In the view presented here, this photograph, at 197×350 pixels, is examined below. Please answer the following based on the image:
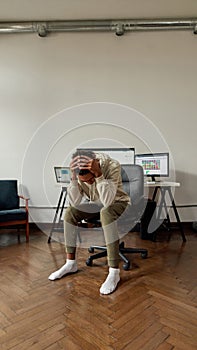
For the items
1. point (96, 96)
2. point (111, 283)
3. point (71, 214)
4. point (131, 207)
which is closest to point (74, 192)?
point (71, 214)

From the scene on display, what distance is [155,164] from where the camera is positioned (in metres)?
3.21

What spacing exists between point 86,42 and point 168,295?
10.5 feet

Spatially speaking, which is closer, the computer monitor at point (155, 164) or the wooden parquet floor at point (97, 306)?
the wooden parquet floor at point (97, 306)

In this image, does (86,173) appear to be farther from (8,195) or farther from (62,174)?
(8,195)

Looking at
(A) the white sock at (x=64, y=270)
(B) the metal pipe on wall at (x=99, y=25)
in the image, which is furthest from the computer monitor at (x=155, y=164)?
(B) the metal pipe on wall at (x=99, y=25)

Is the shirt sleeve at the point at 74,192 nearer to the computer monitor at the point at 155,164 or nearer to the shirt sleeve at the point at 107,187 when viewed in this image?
the shirt sleeve at the point at 107,187

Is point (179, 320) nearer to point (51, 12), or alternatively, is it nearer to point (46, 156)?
point (46, 156)

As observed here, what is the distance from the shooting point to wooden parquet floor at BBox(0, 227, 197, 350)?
1311 mm

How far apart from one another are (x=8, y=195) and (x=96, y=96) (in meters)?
1.76

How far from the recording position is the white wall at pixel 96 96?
3.47 m

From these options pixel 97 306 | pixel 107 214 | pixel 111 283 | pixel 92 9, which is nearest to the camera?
pixel 97 306

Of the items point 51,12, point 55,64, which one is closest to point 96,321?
point 55,64

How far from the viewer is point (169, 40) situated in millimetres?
3461

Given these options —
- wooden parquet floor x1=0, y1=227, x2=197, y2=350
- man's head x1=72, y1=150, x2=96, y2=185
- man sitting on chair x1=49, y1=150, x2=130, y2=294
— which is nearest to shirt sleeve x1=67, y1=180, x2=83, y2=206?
man sitting on chair x1=49, y1=150, x2=130, y2=294
